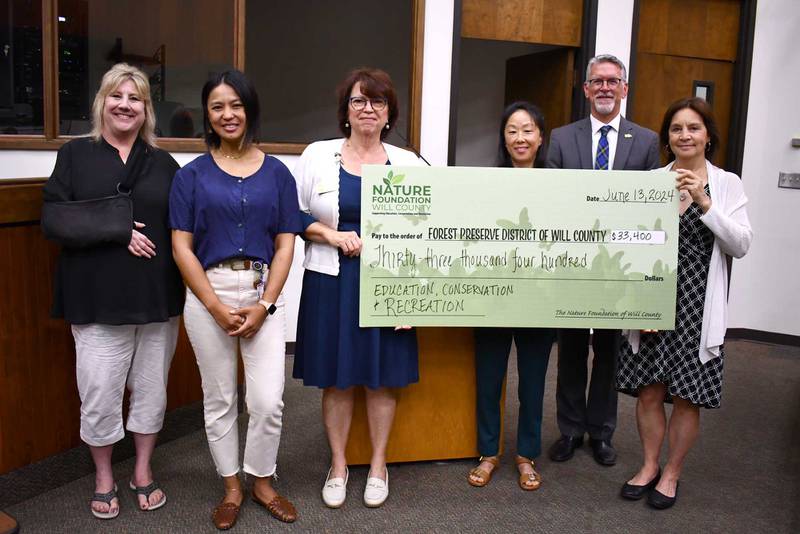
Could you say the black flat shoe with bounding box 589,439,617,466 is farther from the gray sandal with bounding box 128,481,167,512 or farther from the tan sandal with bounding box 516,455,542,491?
the gray sandal with bounding box 128,481,167,512

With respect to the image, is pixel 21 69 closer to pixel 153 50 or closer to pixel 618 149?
pixel 153 50

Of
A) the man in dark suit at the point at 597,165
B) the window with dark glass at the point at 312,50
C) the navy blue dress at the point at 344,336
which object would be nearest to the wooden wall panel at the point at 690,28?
the man in dark suit at the point at 597,165

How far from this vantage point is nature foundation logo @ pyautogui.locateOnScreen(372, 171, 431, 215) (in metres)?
2.37

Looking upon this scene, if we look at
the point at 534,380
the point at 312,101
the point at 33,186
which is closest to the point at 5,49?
the point at 33,186

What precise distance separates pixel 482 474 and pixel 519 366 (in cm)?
45

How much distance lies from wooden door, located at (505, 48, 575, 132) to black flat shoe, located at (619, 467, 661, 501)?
2.86 meters

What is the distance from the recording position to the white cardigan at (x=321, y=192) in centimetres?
241

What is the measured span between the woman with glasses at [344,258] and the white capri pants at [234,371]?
5.7 inches

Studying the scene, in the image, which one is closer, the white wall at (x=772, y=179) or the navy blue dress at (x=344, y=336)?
the navy blue dress at (x=344, y=336)

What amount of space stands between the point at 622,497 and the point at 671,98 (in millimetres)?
3361

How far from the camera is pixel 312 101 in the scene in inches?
300

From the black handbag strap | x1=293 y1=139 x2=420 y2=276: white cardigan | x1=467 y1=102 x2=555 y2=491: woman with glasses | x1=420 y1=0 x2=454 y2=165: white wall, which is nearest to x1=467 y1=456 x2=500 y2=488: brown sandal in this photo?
x1=467 y1=102 x2=555 y2=491: woman with glasses

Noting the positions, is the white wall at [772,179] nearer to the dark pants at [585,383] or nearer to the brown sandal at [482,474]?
the dark pants at [585,383]

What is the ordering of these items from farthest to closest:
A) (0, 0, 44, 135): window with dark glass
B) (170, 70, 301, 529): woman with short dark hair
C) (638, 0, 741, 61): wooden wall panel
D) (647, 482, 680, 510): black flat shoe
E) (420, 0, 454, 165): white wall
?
1. (638, 0, 741, 61): wooden wall panel
2. (420, 0, 454, 165): white wall
3. (0, 0, 44, 135): window with dark glass
4. (647, 482, 680, 510): black flat shoe
5. (170, 70, 301, 529): woman with short dark hair
